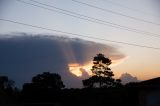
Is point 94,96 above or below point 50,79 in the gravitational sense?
below

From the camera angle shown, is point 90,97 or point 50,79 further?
point 50,79

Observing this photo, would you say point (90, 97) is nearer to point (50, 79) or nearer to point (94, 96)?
point (94, 96)

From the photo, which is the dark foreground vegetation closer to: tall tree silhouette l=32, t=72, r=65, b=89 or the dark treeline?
the dark treeline

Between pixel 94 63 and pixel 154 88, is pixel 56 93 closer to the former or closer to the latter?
pixel 154 88

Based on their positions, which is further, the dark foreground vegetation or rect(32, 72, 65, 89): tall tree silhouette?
rect(32, 72, 65, 89): tall tree silhouette

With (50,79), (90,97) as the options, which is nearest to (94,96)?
(90,97)

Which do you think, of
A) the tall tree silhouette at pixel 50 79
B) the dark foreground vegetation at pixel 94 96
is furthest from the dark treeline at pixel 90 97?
the tall tree silhouette at pixel 50 79

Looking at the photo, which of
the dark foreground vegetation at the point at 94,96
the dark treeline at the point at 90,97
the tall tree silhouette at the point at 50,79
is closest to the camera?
the dark foreground vegetation at the point at 94,96

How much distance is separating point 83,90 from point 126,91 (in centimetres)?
408

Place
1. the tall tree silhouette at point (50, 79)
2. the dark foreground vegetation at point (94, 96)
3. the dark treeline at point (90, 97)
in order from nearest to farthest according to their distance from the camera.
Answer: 1. the dark foreground vegetation at point (94, 96)
2. the dark treeline at point (90, 97)
3. the tall tree silhouette at point (50, 79)

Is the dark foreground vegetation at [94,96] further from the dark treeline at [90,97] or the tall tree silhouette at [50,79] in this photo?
the tall tree silhouette at [50,79]

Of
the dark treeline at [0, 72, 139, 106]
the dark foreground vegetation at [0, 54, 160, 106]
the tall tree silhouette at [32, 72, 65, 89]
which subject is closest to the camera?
the dark foreground vegetation at [0, 54, 160, 106]

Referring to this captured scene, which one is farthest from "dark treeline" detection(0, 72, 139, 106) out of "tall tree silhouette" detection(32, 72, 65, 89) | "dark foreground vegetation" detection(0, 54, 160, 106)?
"tall tree silhouette" detection(32, 72, 65, 89)

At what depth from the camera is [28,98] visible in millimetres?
34469
